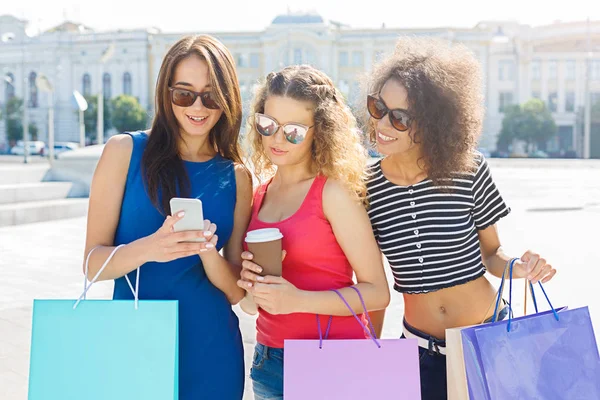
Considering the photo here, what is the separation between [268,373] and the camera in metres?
1.51

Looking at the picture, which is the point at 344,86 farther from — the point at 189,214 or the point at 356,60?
the point at 189,214

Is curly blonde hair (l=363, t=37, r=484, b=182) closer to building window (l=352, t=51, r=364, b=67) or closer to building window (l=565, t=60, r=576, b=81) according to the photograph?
building window (l=565, t=60, r=576, b=81)

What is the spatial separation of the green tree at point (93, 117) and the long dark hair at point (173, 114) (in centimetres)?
4592

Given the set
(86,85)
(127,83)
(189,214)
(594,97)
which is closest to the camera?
(189,214)

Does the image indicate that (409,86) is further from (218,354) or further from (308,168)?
(218,354)

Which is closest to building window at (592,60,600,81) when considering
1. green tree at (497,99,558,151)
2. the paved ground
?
green tree at (497,99,558,151)

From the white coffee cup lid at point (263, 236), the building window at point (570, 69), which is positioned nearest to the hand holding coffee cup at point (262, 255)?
the white coffee cup lid at point (263, 236)

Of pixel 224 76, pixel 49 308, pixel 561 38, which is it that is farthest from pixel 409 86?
pixel 561 38

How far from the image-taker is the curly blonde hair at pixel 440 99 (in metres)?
1.55

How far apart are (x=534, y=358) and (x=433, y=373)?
0.30 m

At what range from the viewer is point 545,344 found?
4.42 feet

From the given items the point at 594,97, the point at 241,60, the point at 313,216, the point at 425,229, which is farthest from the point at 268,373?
the point at 241,60

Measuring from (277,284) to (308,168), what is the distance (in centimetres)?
32

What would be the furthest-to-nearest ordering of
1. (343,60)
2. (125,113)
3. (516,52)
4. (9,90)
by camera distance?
(9,90)
(343,60)
(125,113)
(516,52)
